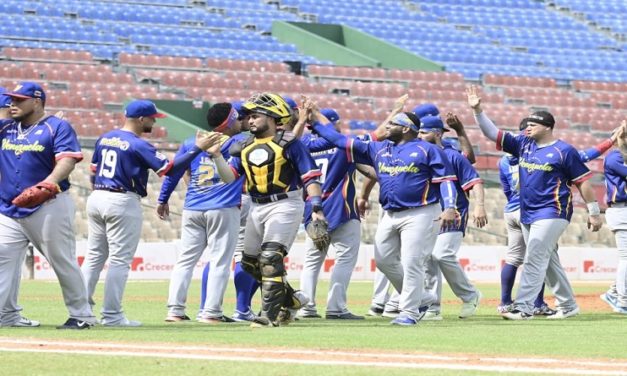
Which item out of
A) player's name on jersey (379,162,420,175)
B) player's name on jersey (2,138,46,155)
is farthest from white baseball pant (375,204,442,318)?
player's name on jersey (2,138,46,155)

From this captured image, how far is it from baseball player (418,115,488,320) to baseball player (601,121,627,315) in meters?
2.09

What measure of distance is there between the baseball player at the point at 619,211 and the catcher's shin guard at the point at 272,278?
17.5ft

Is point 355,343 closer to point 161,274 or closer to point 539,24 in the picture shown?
point 161,274

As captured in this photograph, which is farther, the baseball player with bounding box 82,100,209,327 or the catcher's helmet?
the baseball player with bounding box 82,100,209,327

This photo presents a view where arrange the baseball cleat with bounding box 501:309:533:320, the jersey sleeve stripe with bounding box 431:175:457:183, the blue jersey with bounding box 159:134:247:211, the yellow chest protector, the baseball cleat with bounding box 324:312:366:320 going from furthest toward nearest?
the baseball cleat with bounding box 324:312:366:320
the baseball cleat with bounding box 501:309:533:320
the blue jersey with bounding box 159:134:247:211
the jersey sleeve stripe with bounding box 431:175:457:183
the yellow chest protector

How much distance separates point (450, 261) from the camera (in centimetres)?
1409

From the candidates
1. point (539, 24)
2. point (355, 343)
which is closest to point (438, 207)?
point (355, 343)

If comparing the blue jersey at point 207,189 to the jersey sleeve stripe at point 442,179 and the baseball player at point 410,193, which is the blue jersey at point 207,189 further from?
the jersey sleeve stripe at point 442,179

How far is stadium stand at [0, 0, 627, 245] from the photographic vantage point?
31.6 m

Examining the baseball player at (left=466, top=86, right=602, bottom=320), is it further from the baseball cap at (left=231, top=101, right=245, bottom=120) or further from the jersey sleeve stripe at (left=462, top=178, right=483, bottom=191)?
the baseball cap at (left=231, top=101, right=245, bottom=120)

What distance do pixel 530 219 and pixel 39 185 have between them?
18.3ft

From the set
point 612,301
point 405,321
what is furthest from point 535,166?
point 612,301

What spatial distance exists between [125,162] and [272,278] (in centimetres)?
176

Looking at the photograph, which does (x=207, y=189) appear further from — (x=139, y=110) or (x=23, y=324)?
(x=23, y=324)
